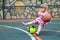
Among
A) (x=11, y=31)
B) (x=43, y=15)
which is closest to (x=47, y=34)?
(x=43, y=15)

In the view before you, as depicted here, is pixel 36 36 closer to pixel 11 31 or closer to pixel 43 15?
pixel 43 15

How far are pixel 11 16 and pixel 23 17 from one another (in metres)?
0.78

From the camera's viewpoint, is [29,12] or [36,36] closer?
[36,36]

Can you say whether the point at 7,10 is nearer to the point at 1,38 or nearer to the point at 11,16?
the point at 11,16

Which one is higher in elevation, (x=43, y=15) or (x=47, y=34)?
(x=43, y=15)

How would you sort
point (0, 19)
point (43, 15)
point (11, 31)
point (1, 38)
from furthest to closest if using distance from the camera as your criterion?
point (0, 19), point (11, 31), point (43, 15), point (1, 38)

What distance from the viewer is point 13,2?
18.8 metres

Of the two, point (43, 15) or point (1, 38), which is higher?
point (43, 15)

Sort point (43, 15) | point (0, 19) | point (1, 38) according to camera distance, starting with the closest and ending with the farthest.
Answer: point (1, 38) < point (43, 15) < point (0, 19)

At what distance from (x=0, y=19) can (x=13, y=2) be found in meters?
1.56

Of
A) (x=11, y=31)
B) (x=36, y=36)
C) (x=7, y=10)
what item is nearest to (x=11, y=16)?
(x=7, y=10)

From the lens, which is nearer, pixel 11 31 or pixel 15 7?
pixel 11 31

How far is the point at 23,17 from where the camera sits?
733 inches

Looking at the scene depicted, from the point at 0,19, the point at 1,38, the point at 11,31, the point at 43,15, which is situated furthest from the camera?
the point at 0,19
